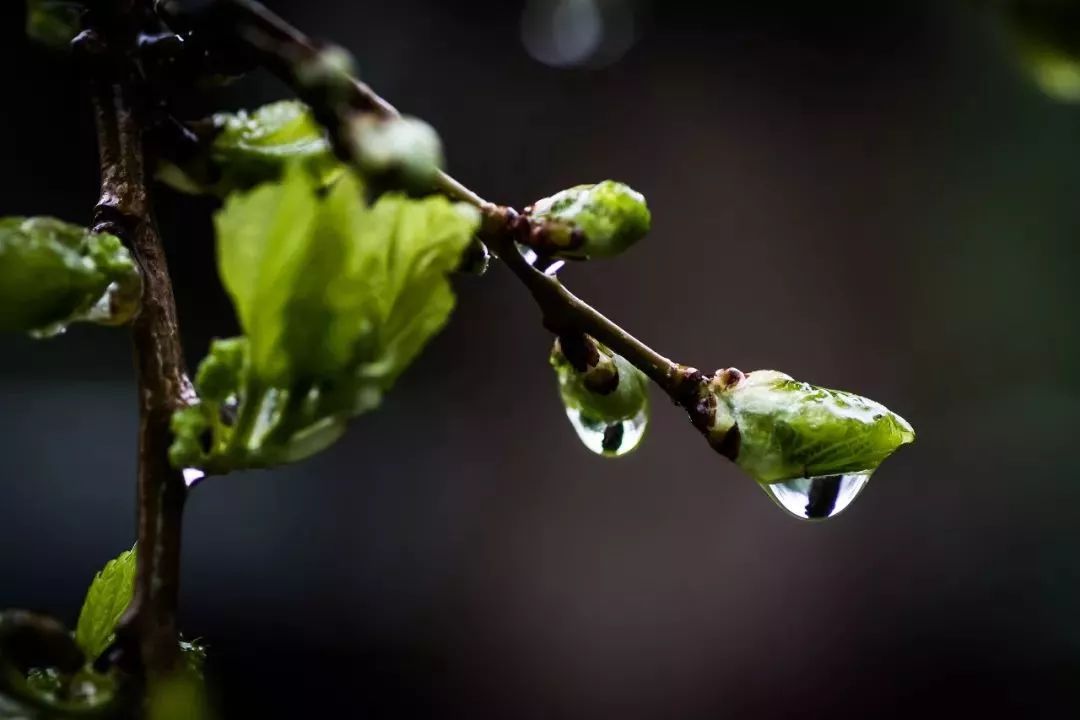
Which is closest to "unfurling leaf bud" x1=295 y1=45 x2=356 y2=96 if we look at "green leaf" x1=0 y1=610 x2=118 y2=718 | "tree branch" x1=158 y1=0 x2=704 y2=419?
"tree branch" x1=158 y1=0 x2=704 y2=419

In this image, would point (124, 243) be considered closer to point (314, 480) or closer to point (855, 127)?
point (314, 480)

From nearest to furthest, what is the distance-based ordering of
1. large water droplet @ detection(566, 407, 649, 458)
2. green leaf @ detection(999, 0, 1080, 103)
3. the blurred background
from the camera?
green leaf @ detection(999, 0, 1080, 103)
large water droplet @ detection(566, 407, 649, 458)
the blurred background

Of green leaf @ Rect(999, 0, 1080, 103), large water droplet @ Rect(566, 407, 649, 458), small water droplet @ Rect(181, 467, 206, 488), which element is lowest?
large water droplet @ Rect(566, 407, 649, 458)

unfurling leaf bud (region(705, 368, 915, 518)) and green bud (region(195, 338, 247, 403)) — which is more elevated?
green bud (region(195, 338, 247, 403))

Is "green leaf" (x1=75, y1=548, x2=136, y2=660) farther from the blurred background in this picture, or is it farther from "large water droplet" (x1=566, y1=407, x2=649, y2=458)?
the blurred background

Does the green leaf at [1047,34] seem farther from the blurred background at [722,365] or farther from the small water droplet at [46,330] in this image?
the blurred background at [722,365]

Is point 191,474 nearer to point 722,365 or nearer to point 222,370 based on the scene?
point 222,370
